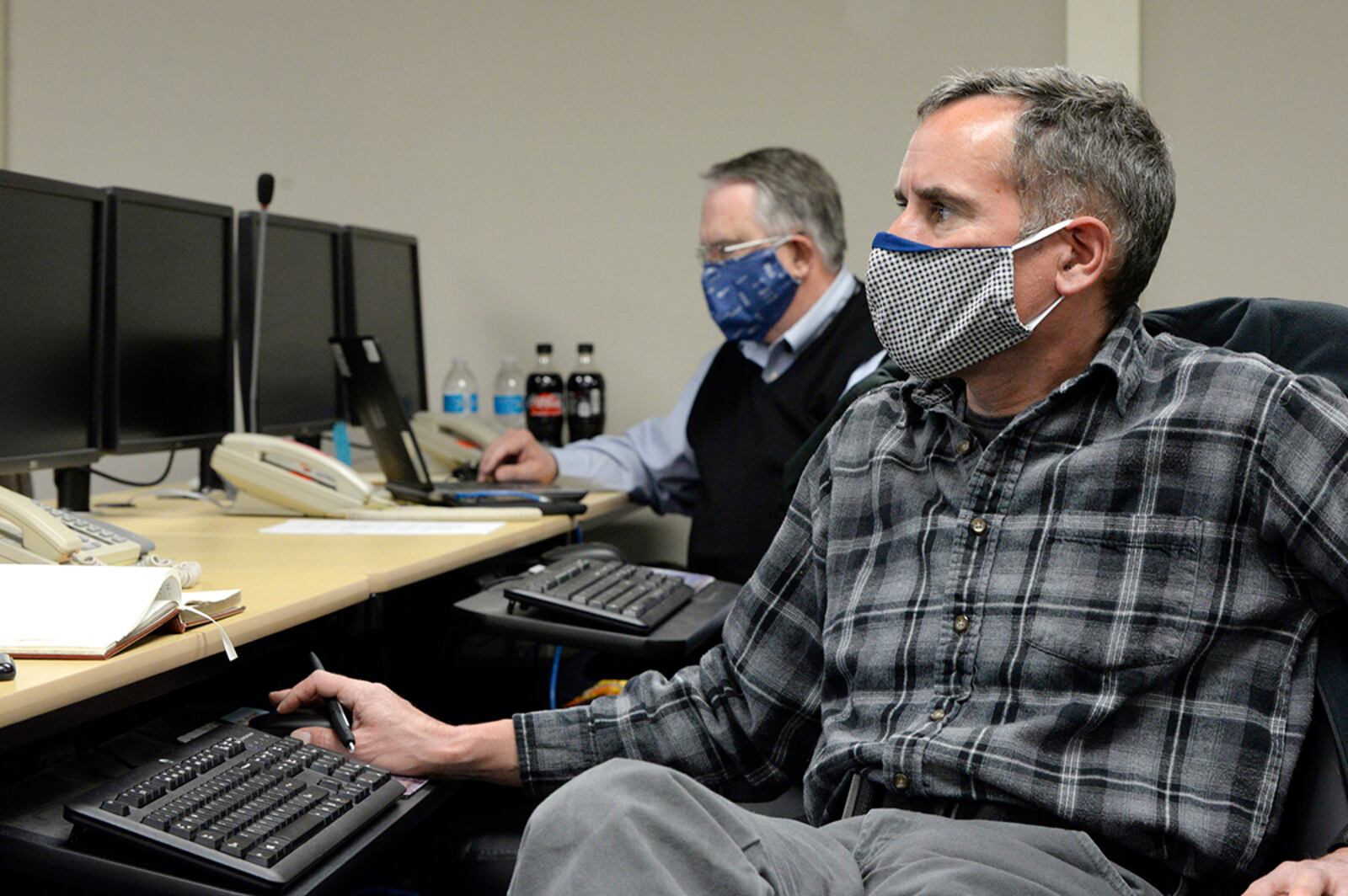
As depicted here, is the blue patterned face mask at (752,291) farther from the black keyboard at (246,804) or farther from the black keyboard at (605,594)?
the black keyboard at (246,804)

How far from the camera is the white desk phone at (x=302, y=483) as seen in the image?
7.91 ft

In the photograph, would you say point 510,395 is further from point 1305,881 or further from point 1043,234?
point 1305,881

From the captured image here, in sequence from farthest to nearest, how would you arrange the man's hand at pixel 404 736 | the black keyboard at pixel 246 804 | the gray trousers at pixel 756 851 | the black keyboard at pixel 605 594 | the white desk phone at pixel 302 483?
the white desk phone at pixel 302 483 → the black keyboard at pixel 605 594 → the man's hand at pixel 404 736 → the black keyboard at pixel 246 804 → the gray trousers at pixel 756 851

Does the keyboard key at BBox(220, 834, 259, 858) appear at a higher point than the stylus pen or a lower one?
lower

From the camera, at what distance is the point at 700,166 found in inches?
141

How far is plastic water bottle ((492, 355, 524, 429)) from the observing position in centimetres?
354

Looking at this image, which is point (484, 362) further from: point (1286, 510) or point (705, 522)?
point (1286, 510)

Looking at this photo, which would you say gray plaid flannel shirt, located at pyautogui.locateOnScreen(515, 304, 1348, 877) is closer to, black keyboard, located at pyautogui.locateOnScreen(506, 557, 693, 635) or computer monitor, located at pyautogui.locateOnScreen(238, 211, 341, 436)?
black keyboard, located at pyautogui.locateOnScreen(506, 557, 693, 635)

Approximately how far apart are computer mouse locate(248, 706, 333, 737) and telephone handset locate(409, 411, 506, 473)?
1.76 meters

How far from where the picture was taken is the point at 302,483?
2422 mm

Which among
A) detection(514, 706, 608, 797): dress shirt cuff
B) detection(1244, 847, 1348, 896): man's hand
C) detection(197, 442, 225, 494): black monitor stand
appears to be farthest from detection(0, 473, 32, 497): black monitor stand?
detection(1244, 847, 1348, 896): man's hand

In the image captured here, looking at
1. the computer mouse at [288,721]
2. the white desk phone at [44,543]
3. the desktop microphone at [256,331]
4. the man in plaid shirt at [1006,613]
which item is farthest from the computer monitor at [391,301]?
the man in plaid shirt at [1006,613]

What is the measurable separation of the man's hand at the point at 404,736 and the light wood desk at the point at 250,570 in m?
0.11

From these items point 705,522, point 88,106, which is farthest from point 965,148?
point 88,106
